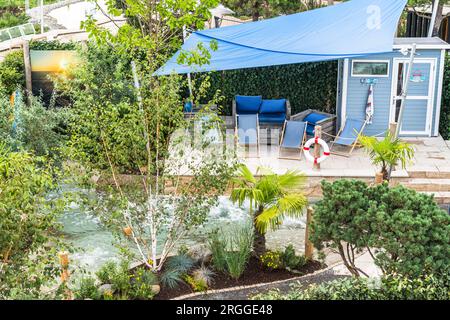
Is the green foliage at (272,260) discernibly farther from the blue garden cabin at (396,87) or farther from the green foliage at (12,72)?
the green foliage at (12,72)

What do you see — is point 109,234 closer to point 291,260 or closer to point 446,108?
point 291,260

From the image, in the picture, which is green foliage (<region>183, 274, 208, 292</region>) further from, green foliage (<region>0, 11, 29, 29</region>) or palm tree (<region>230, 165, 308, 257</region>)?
green foliage (<region>0, 11, 29, 29</region>)

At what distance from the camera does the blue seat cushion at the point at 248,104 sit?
15414 millimetres

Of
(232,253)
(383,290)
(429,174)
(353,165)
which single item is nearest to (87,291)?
(232,253)

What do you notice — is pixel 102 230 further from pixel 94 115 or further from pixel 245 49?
pixel 245 49

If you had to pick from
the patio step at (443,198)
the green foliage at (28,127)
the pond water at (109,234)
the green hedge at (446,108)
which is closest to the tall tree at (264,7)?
the green hedge at (446,108)

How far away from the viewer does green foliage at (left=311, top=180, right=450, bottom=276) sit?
24.7ft

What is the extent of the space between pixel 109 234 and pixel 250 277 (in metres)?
3.07

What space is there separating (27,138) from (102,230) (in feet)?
7.80

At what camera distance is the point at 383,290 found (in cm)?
760

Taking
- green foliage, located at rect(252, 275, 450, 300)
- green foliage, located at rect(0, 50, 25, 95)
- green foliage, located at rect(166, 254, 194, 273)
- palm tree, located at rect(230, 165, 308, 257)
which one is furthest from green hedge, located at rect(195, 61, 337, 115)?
green foliage, located at rect(252, 275, 450, 300)

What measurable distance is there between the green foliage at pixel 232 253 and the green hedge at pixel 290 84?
6.80 m

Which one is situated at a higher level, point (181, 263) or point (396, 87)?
point (396, 87)

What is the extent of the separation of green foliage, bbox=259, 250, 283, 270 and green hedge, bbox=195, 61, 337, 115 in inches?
271
